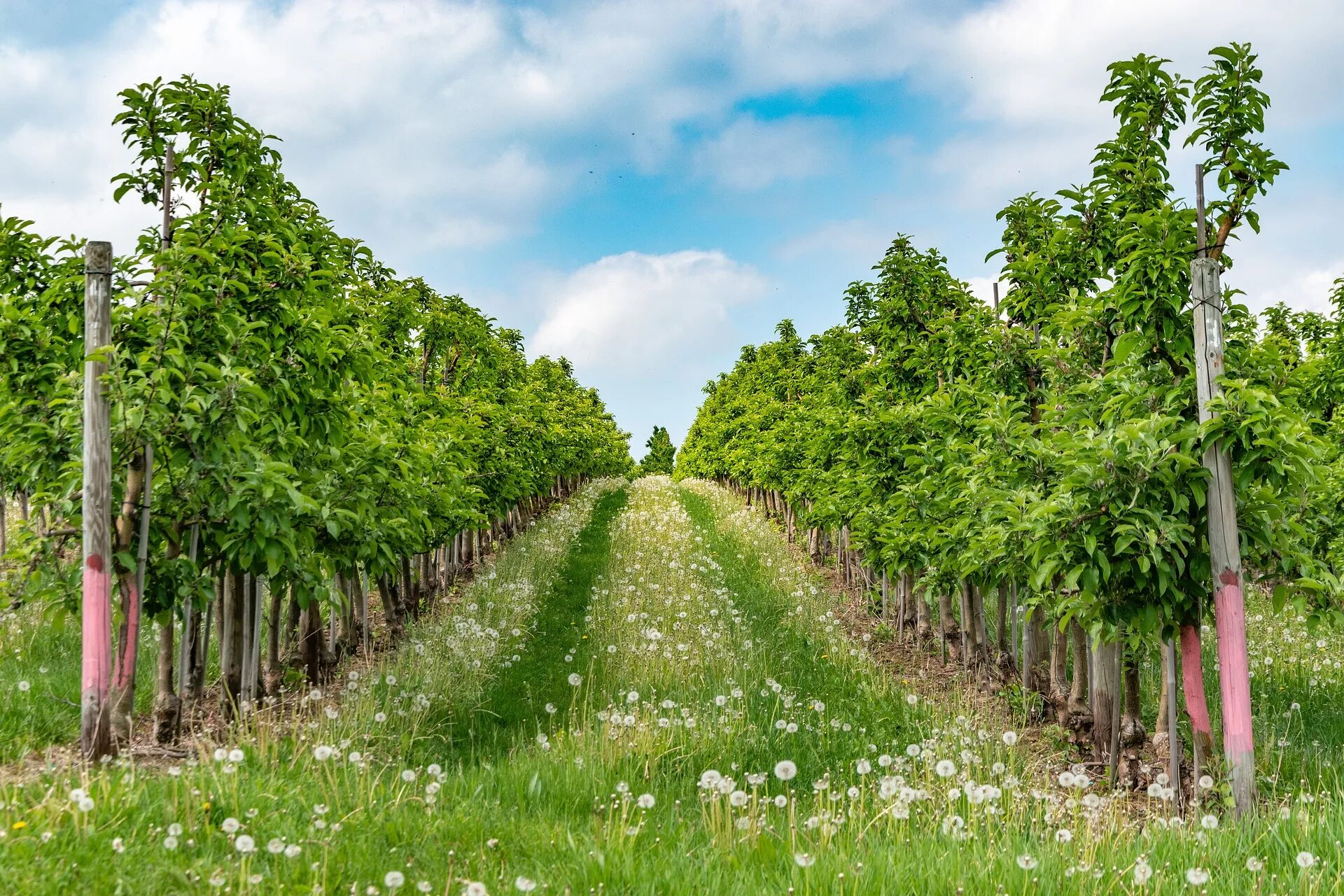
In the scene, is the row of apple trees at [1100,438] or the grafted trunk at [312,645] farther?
the grafted trunk at [312,645]

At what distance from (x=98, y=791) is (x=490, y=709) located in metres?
4.56

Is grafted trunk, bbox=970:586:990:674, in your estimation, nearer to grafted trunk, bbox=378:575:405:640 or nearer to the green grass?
the green grass

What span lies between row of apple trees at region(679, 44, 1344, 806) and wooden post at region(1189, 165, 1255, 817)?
112 mm

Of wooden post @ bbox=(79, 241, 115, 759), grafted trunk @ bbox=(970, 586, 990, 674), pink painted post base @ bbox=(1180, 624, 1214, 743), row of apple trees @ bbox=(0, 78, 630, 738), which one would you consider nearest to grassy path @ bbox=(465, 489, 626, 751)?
row of apple trees @ bbox=(0, 78, 630, 738)

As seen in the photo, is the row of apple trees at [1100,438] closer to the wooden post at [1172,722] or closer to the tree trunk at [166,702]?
the wooden post at [1172,722]

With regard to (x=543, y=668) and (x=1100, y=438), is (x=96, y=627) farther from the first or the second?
(x=1100, y=438)

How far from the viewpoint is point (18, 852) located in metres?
3.50

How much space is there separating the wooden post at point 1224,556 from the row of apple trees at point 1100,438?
112 mm

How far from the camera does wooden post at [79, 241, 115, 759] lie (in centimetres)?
518

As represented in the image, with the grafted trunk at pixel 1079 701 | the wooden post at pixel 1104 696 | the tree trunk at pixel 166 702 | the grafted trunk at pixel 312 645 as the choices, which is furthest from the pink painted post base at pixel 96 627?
the grafted trunk at pixel 1079 701

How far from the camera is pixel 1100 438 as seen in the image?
4.99m

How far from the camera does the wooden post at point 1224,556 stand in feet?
16.1

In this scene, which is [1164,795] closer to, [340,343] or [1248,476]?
[1248,476]

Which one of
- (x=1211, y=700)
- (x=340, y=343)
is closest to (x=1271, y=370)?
(x=1211, y=700)
